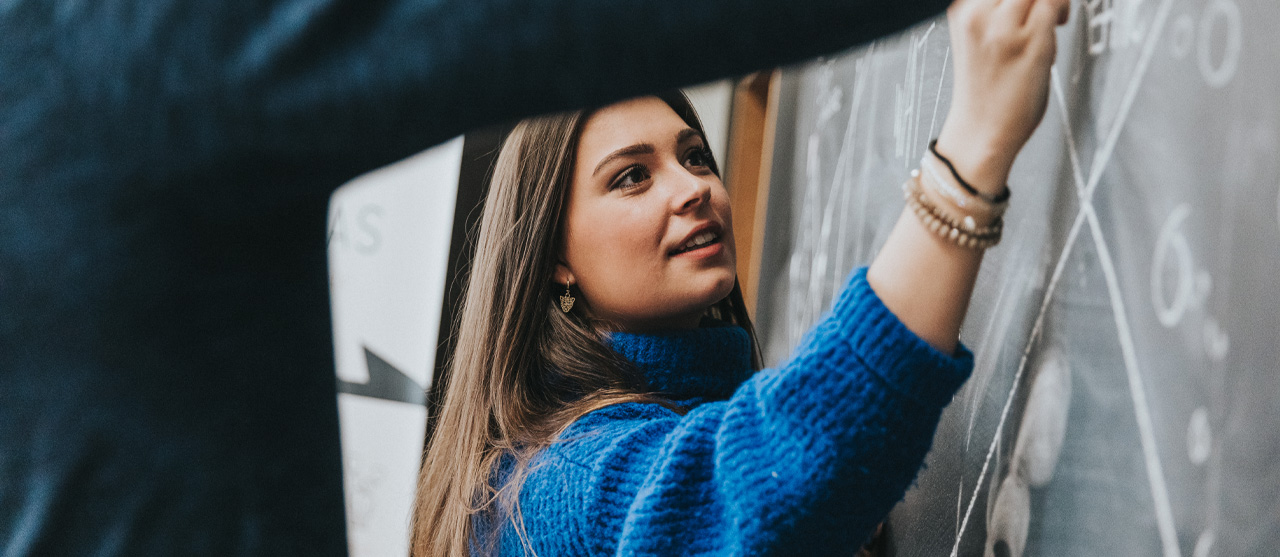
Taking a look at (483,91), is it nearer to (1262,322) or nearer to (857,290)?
(857,290)

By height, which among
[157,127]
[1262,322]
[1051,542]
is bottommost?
[1051,542]

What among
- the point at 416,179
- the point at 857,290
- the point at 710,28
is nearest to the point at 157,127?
the point at 710,28

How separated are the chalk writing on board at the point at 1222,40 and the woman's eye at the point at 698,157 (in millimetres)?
519

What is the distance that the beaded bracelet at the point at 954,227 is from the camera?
0.41 metres

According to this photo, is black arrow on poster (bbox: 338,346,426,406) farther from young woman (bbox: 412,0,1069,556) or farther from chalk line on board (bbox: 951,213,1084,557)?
chalk line on board (bbox: 951,213,1084,557)

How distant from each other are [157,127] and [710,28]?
141mm

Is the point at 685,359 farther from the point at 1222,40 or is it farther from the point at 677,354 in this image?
the point at 1222,40

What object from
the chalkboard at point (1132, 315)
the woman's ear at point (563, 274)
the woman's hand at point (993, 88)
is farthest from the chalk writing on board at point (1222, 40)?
the woman's ear at point (563, 274)

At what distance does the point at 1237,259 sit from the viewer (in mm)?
440

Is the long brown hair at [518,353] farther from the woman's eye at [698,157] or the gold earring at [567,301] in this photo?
the woman's eye at [698,157]

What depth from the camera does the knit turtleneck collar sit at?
83 cm

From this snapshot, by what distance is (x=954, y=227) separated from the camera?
16.2 inches

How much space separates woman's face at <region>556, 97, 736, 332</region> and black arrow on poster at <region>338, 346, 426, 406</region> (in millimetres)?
1000

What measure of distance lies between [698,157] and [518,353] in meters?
0.28
